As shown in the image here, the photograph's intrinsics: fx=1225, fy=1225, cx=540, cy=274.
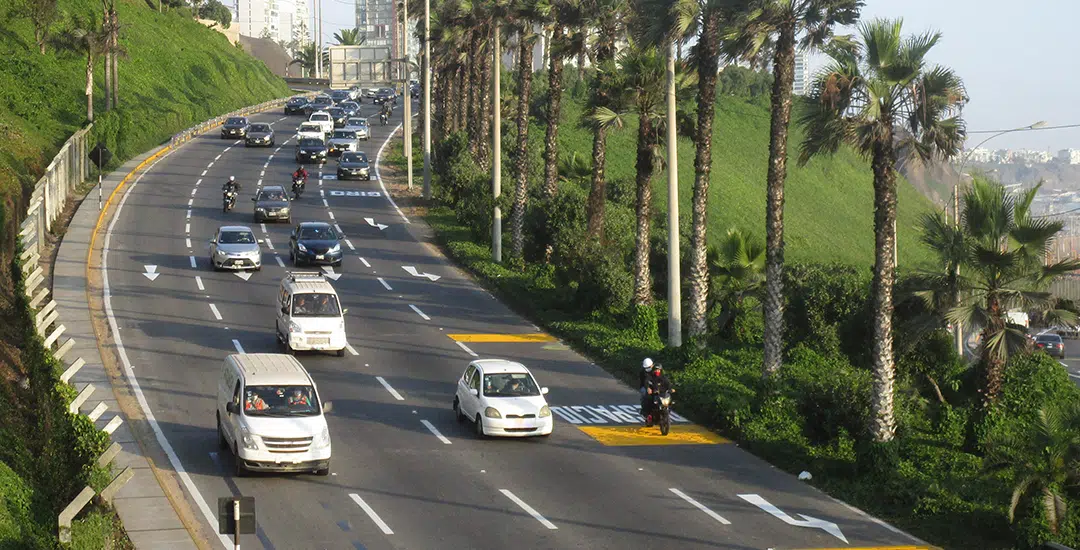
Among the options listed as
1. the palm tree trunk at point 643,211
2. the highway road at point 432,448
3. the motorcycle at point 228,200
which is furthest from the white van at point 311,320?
the motorcycle at point 228,200

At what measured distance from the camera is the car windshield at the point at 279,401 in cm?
2222

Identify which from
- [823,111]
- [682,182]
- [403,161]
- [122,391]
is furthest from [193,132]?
[823,111]

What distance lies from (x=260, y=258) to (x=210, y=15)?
134884 millimetres

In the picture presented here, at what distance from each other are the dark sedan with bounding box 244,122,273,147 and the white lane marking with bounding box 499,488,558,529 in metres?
68.6

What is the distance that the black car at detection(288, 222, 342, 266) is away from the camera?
46.0 m

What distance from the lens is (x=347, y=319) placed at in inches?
1505

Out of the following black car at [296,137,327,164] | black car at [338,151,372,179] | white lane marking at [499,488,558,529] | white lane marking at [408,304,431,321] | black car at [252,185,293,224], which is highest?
black car at [296,137,327,164]

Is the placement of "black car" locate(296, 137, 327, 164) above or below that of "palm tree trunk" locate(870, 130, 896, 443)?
above

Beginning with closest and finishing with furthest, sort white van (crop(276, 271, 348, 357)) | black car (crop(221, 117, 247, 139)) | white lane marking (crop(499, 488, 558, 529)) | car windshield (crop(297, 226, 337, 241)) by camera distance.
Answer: white lane marking (crop(499, 488, 558, 529)) < white van (crop(276, 271, 348, 357)) < car windshield (crop(297, 226, 337, 241)) < black car (crop(221, 117, 247, 139))

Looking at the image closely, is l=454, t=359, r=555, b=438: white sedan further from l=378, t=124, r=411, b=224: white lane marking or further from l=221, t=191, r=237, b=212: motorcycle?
l=221, t=191, r=237, b=212: motorcycle

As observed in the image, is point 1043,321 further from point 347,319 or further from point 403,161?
point 403,161

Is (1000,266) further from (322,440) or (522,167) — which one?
(522,167)

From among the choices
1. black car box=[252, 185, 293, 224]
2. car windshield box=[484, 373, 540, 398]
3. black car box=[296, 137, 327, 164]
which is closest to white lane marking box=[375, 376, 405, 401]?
car windshield box=[484, 373, 540, 398]

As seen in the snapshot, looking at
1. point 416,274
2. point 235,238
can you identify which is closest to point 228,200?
point 235,238
